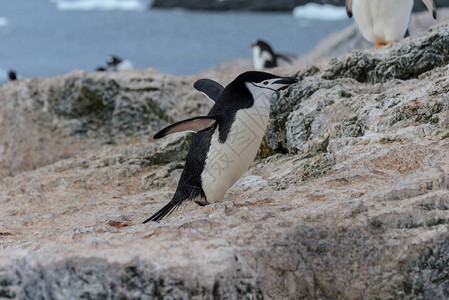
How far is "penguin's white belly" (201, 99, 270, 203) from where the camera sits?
2.19 meters

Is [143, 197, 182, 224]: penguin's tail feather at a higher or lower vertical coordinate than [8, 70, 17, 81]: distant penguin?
lower

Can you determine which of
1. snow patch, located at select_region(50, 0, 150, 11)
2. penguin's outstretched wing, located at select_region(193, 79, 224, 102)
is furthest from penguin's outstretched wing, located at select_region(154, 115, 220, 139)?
snow patch, located at select_region(50, 0, 150, 11)

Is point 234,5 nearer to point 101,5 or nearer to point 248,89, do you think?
point 101,5

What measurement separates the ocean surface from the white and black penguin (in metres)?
4.21

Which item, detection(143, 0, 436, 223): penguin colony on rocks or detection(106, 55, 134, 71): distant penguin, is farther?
detection(106, 55, 134, 71): distant penguin

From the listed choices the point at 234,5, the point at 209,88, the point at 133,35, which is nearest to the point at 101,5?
the point at 234,5

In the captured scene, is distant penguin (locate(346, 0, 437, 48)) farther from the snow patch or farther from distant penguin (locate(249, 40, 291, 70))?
the snow patch

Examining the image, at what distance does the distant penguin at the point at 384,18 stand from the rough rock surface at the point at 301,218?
2.99ft

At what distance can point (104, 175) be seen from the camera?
129 inches

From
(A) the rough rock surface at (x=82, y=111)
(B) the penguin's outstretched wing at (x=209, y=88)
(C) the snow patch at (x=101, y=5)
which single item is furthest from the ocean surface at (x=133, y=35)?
(B) the penguin's outstretched wing at (x=209, y=88)

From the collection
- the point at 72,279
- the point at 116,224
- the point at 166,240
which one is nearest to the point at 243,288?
the point at 166,240

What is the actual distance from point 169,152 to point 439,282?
2059 mm

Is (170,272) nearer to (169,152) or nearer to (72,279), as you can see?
(72,279)

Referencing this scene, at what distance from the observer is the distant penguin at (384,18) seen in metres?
4.00
